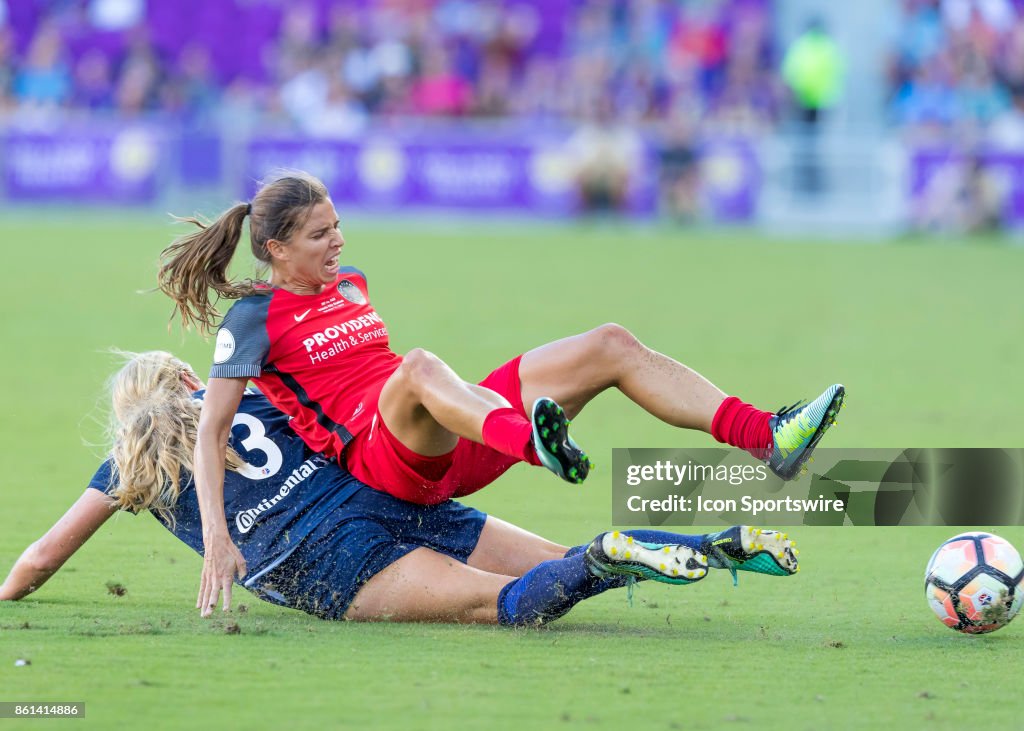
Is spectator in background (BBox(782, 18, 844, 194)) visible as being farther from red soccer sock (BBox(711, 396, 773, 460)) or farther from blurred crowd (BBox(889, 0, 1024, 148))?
red soccer sock (BBox(711, 396, 773, 460))

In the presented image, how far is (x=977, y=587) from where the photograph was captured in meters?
5.36

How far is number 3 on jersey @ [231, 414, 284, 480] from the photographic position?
5.71 m

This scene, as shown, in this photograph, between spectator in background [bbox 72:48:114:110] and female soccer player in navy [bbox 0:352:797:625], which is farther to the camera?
spectator in background [bbox 72:48:114:110]

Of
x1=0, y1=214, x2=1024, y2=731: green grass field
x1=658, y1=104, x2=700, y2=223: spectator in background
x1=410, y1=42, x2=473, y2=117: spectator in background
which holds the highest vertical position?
x1=410, y1=42, x2=473, y2=117: spectator in background

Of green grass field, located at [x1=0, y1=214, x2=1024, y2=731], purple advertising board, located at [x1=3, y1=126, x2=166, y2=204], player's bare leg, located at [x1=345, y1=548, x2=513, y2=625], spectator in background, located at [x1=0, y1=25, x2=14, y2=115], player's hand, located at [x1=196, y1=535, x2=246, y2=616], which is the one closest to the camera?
green grass field, located at [x1=0, y1=214, x2=1024, y2=731]

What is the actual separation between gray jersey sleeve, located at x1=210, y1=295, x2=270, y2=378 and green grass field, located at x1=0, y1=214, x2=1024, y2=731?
33.7 inches

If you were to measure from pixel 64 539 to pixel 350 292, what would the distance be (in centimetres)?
139

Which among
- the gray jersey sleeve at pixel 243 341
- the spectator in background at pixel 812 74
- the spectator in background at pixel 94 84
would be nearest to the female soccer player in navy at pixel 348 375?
the gray jersey sleeve at pixel 243 341

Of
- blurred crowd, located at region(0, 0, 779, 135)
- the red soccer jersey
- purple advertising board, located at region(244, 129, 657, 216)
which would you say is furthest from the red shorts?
blurred crowd, located at region(0, 0, 779, 135)

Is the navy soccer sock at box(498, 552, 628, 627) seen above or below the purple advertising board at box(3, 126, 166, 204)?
below

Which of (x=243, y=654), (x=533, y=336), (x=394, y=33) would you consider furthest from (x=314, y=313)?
(x=394, y=33)

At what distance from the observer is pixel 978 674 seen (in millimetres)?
4895

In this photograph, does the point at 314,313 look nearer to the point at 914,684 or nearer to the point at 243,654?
the point at 243,654

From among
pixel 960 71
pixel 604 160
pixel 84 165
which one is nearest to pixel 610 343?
pixel 604 160
